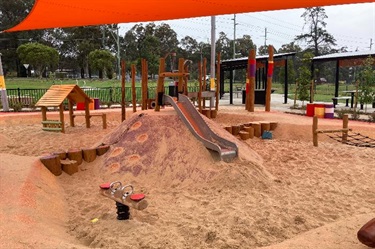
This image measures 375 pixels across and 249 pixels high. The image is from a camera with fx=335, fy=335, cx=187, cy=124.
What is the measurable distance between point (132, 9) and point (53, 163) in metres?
2.89

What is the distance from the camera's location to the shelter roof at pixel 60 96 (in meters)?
8.95

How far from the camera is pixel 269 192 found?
4895 millimetres

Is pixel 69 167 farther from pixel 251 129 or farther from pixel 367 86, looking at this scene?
pixel 367 86

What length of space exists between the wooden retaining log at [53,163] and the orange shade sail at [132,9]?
7.75ft

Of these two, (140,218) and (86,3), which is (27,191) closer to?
(140,218)

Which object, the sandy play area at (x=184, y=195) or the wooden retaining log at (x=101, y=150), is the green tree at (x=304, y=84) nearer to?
the sandy play area at (x=184, y=195)

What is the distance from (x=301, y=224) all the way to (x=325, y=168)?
2.66m

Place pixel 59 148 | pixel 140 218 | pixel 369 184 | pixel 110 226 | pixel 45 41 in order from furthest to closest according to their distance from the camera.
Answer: pixel 45 41 → pixel 59 148 → pixel 369 184 → pixel 140 218 → pixel 110 226

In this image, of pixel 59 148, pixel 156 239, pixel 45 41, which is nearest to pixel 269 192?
pixel 156 239

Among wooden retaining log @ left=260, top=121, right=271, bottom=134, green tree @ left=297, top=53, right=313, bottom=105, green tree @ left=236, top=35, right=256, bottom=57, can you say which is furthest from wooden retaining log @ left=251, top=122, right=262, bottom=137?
green tree @ left=236, top=35, right=256, bottom=57

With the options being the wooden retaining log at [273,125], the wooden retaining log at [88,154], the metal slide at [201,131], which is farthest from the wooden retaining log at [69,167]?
the wooden retaining log at [273,125]

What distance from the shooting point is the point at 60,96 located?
9.08m

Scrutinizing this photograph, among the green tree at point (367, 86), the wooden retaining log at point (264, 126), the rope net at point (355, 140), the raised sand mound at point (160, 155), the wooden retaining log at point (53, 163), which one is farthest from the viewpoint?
the green tree at point (367, 86)

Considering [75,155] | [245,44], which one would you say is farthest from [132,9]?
[245,44]
